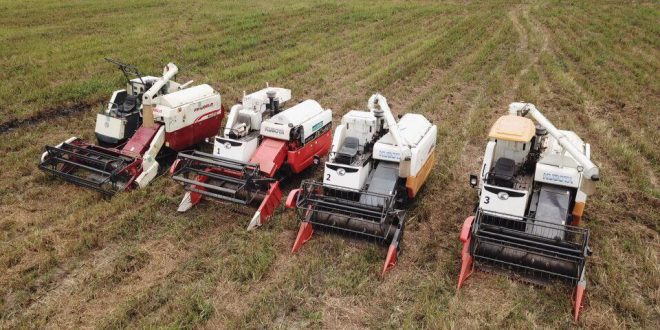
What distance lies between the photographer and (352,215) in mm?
8016

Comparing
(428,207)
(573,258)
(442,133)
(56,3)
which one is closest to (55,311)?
(428,207)

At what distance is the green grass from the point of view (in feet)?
21.6

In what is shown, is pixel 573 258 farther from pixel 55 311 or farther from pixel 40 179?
pixel 40 179

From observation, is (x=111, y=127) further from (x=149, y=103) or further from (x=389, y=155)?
(x=389, y=155)

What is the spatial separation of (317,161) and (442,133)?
399 centimetres

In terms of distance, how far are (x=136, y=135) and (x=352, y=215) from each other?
17.3 feet

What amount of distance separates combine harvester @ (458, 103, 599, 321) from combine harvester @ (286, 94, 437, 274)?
1.13 meters

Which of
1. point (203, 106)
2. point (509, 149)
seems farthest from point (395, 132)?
point (203, 106)

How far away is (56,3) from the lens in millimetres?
29094

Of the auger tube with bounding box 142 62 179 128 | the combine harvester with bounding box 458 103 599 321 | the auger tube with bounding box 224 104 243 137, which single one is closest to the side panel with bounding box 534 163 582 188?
the combine harvester with bounding box 458 103 599 321

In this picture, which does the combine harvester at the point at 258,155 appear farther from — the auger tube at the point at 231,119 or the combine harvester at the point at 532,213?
the combine harvester at the point at 532,213

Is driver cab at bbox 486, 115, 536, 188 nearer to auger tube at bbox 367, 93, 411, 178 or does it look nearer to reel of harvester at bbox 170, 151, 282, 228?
auger tube at bbox 367, 93, 411, 178

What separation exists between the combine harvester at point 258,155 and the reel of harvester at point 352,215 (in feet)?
3.00

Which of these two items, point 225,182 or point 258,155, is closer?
point 225,182
